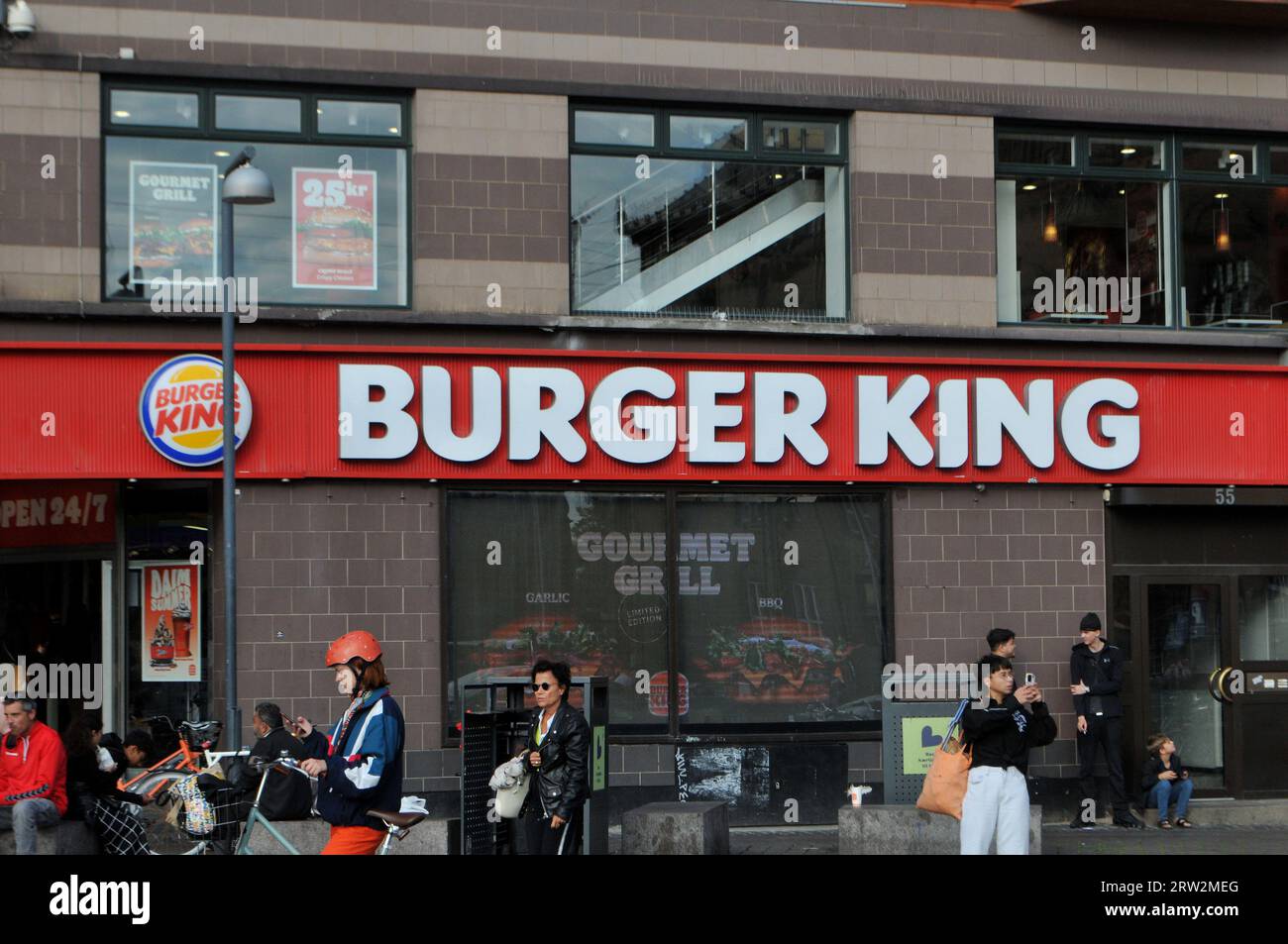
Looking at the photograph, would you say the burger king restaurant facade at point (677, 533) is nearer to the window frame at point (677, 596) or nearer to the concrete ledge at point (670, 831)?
the window frame at point (677, 596)

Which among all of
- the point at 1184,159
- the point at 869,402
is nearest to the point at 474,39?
the point at 869,402

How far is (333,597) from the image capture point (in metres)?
14.8

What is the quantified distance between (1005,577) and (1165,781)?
2.41m

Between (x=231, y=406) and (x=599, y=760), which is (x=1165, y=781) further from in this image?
(x=231, y=406)

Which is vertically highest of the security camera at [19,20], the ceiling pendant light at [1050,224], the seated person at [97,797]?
the security camera at [19,20]

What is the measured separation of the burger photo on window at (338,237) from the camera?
15.3 metres

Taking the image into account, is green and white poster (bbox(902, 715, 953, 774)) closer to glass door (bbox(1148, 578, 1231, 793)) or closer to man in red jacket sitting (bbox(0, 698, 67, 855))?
glass door (bbox(1148, 578, 1231, 793))

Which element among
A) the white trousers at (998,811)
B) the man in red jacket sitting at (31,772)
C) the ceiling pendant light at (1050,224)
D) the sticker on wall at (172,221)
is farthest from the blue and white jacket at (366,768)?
the ceiling pendant light at (1050,224)

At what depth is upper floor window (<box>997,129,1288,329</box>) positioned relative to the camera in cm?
1655

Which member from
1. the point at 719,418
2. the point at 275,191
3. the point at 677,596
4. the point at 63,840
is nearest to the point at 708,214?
the point at 719,418

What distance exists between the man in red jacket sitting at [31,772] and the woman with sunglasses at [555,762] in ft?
11.4

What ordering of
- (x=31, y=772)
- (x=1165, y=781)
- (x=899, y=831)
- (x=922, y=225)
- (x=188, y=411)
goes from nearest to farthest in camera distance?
(x=31, y=772) → (x=899, y=831) → (x=188, y=411) → (x=1165, y=781) → (x=922, y=225)

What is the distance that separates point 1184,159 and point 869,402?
14.4 feet

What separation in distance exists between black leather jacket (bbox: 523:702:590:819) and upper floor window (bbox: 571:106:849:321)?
19.3 ft
